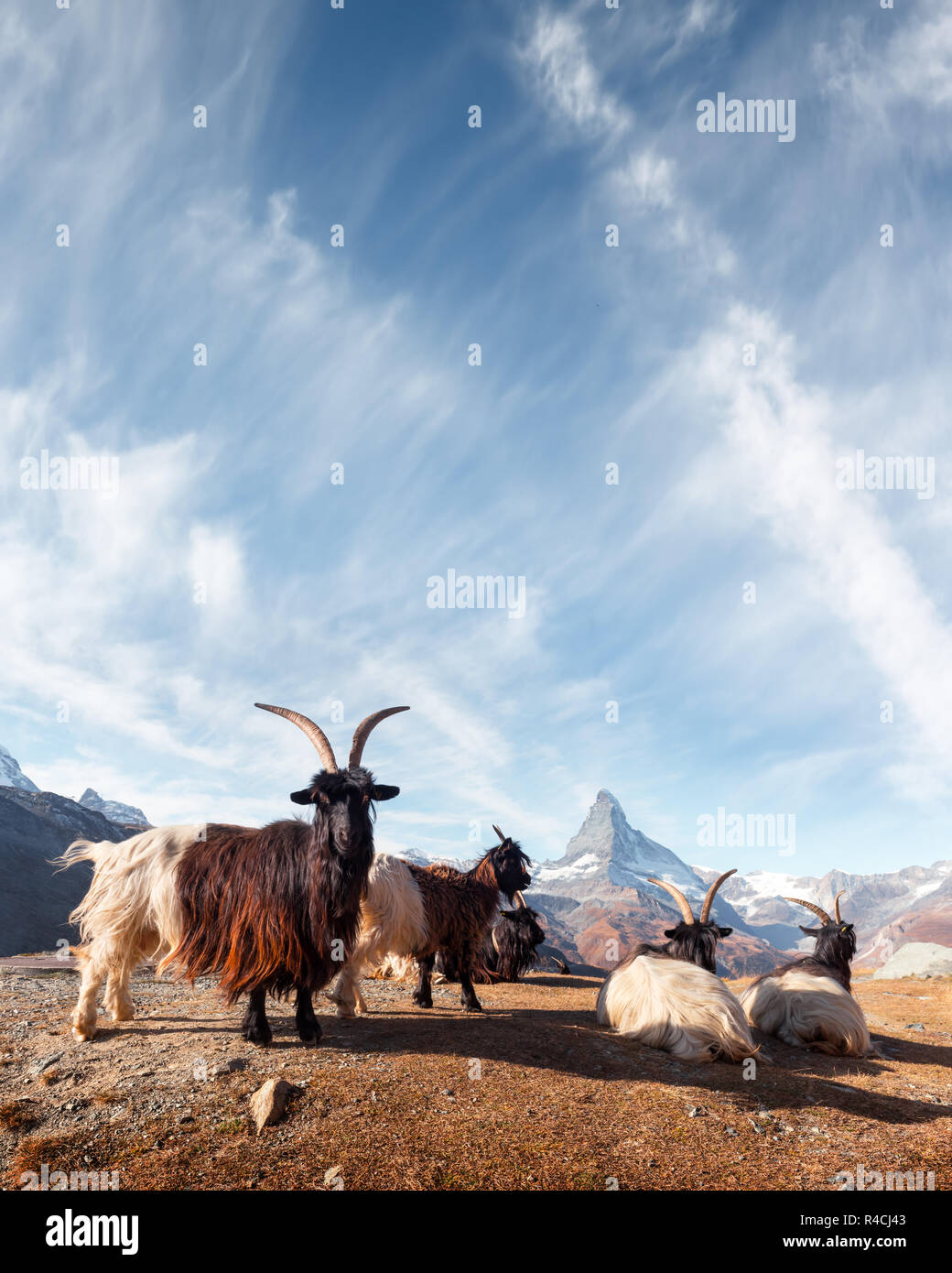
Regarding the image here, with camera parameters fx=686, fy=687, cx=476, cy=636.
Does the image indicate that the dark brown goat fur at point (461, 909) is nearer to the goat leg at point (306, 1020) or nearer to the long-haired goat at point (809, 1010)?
the goat leg at point (306, 1020)

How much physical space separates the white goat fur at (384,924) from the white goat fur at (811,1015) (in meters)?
5.12

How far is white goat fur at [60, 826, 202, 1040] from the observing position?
7375mm

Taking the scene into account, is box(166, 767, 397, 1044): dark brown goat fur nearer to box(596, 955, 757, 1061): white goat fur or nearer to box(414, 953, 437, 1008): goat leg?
box(414, 953, 437, 1008): goat leg

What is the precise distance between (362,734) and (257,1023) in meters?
3.08

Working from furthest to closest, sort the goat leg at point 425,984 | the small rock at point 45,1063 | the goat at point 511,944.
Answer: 1. the goat at point 511,944
2. the goat leg at point 425,984
3. the small rock at point 45,1063

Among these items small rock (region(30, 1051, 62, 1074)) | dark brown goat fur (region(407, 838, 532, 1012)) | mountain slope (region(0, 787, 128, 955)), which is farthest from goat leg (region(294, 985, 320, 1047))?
mountain slope (region(0, 787, 128, 955))

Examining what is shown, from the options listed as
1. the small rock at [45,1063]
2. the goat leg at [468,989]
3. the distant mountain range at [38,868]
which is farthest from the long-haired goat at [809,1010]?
the distant mountain range at [38,868]

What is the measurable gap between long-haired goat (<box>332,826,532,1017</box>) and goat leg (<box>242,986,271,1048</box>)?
132 centimetres

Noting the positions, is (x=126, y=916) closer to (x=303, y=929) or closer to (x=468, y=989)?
(x=303, y=929)

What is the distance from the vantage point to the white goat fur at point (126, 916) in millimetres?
7375

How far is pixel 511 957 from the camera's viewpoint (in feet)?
48.4

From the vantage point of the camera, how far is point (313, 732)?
7844mm

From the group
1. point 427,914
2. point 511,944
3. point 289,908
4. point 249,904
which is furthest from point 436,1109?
point 511,944
